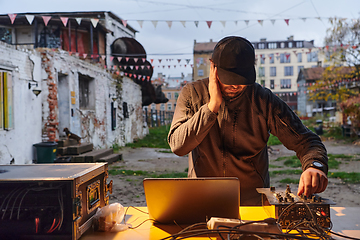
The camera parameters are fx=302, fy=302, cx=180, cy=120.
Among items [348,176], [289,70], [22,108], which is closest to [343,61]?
[348,176]

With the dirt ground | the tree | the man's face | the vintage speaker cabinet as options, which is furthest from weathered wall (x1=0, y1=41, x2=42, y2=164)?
the tree

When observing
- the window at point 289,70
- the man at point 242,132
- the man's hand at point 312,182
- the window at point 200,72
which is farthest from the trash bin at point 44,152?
the window at point 289,70

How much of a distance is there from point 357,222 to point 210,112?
3.40 feet

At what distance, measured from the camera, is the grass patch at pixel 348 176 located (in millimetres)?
7012

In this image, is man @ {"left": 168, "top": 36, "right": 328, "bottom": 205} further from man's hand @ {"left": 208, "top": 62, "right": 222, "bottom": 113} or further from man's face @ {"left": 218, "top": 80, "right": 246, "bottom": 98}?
man's hand @ {"left": 208, "top": 62, "right": 222, "bottom": 113}

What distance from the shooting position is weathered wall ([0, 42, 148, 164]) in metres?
7.66

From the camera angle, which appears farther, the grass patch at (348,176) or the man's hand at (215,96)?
the grass patch at (348,176)

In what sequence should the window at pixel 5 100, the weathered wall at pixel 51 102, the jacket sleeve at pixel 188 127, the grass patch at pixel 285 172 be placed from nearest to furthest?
the jacket sleeve at pixel 188 127, the window at pixel 5 100, the weathered wall at pixel 51 102, the grass patch at pixel 285 172

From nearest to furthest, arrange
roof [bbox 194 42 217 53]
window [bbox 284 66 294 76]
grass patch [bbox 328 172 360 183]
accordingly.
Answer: grass patch [bbox 328 172 360 183] < roof [bbox 194 42 217 53] < window [bbox 284 66 294 76]

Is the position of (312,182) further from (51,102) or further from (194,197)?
(51,102)

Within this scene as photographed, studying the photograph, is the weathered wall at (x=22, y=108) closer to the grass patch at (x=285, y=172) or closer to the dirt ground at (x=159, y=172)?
the dirt ground at (x=159, y=172)

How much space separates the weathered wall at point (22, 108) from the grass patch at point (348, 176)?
7.94 meters

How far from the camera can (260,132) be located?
2.21 meters

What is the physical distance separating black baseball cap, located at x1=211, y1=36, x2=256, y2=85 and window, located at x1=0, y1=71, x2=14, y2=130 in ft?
22.9
